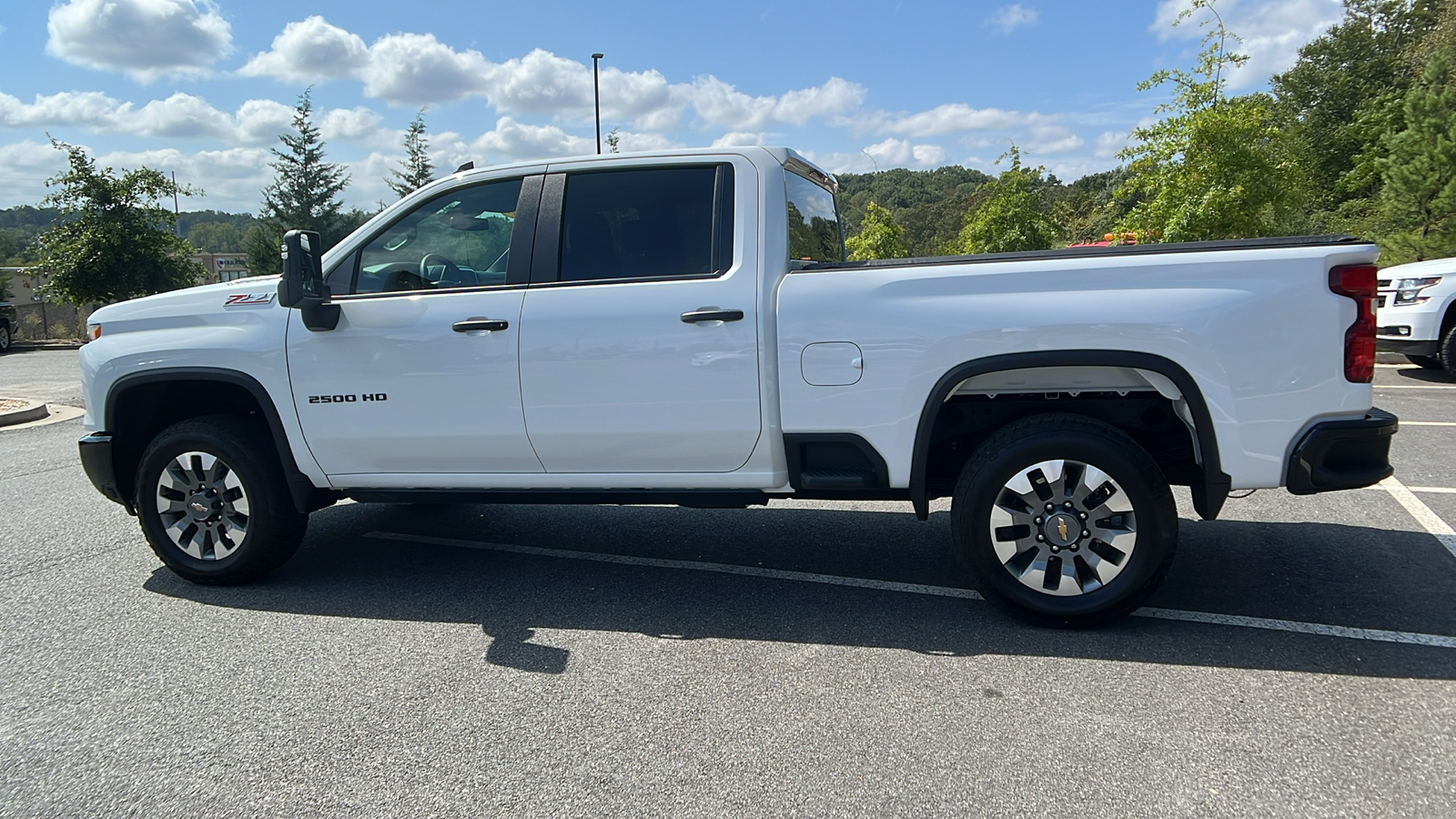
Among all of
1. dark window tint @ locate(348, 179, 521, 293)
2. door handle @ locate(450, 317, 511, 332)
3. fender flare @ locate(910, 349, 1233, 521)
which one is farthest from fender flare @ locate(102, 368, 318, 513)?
fender flare @ locate(910, 349, 1233, 521)

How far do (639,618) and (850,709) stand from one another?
126 cm

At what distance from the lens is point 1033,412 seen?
Answer: 4023 mm

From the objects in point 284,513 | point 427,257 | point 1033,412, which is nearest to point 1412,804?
point 1033,412

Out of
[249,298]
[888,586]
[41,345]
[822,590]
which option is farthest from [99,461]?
[41,345]

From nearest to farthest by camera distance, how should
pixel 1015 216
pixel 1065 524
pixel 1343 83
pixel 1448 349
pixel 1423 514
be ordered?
pixel 1065 524
pixel 1423 514
pixel 1448 349
pixel 1015 216
pixel 1343 83

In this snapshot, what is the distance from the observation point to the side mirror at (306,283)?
13.5ft

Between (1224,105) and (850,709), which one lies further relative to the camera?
(1224,105)

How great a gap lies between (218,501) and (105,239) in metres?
24.4

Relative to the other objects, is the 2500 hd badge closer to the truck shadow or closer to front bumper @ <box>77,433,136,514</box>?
the truck shadow

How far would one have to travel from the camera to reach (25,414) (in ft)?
35.5

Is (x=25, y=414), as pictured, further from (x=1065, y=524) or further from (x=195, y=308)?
(x=1065, y=524)

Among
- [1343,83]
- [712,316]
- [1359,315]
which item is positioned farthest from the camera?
[1343,83]

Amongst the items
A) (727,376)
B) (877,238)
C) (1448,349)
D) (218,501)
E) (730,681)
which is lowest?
(730,681)

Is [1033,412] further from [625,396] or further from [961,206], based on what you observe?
[961,206]
